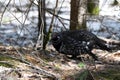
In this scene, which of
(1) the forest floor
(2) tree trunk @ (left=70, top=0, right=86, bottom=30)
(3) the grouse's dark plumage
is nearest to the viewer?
(1) the forest floor

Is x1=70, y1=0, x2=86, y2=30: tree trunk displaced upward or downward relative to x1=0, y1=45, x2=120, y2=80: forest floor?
upward

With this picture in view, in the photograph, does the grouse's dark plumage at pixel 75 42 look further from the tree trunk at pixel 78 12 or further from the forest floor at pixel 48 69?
the tree trunk at pixel 78 12

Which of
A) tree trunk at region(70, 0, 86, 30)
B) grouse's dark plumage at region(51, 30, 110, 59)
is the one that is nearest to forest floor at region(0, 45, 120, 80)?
grouse's dark plumage at region(51, 30, 110, 59)

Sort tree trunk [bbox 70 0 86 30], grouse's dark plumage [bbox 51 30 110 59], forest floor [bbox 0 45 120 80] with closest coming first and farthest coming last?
forest floor [bbox 0 45 120 80]
grouse's dark plumage [bbox 51 30 110 59]
tree trunk [bbox 70 0 86 30]

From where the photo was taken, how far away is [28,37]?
7.89 meters

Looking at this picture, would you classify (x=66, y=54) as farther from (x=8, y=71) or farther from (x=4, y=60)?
(x=8, y=71)

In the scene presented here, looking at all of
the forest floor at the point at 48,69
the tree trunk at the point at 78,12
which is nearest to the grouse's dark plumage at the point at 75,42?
the forest floor at the point at 48,69

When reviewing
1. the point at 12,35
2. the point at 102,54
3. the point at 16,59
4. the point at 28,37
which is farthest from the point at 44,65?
the point at 12,35

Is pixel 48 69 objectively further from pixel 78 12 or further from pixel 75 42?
pixel 78 12

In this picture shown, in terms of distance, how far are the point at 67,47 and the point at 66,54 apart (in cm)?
13

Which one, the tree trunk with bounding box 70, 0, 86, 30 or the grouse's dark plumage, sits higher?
the tree trunk with bounding box 70, 0, 86, 30

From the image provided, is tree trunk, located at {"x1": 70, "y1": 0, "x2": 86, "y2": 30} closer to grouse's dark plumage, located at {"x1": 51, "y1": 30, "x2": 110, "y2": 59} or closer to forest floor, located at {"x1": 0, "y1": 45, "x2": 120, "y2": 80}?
grouse's dark plumage, located at {"x1": 51, "y1": 30, "x2": 110, "y2": 59}

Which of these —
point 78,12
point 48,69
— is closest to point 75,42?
point 48,69

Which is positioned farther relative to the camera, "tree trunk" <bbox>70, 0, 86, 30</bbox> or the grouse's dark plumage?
"tree trunk" <bbox>70, 0, 86, 30</bbox>
